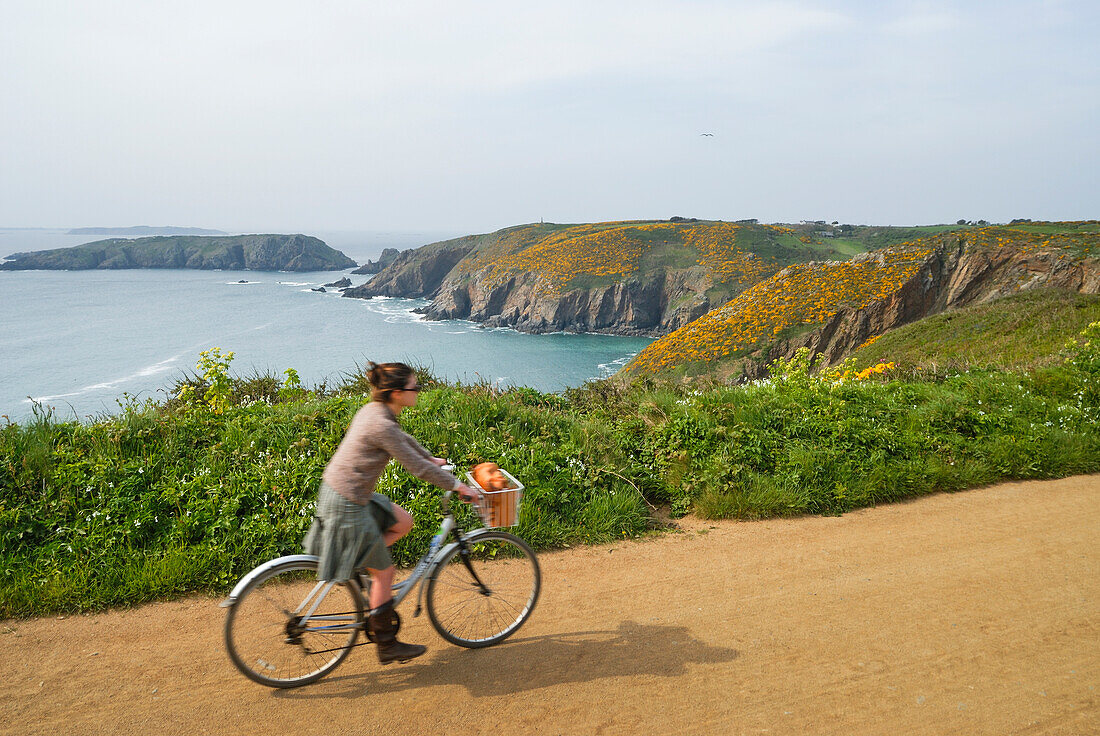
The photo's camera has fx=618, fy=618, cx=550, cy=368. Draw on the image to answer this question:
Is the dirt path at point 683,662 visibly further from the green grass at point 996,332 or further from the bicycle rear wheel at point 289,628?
the green grass at point 996,332

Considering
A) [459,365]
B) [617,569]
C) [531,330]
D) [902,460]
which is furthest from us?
[531,330]

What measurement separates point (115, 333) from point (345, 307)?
30.5 m

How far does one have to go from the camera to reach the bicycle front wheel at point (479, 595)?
159 inches

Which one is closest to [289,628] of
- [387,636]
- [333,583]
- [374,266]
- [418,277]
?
[333,583]

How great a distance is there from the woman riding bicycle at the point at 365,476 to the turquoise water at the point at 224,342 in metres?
27.8

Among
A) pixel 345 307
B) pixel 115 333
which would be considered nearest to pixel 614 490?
pixel 115 333

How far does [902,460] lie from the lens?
7.52 m

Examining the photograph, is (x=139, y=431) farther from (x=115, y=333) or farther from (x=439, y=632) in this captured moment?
(x=115, y=333)

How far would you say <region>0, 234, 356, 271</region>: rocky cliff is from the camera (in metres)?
140

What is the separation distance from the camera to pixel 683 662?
4023mm

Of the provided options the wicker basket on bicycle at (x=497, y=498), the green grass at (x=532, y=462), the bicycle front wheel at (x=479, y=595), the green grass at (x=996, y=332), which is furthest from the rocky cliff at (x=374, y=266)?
the wicker basket on bicycle at (x=497, y=498)

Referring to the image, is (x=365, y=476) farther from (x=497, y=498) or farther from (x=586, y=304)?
(x=586, y=304)

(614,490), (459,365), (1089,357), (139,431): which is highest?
(1089,357)

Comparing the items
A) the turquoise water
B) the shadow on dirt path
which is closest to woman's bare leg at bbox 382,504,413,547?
the shadow on dirt path
